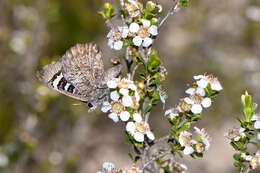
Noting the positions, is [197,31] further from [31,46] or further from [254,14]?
[31,46]

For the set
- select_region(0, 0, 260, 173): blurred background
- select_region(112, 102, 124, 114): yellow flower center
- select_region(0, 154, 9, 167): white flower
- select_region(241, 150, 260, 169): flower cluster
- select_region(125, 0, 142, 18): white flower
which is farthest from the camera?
select_region(0, 0, 260, 173): blurred background

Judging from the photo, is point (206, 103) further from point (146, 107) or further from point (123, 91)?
point (123, 91)

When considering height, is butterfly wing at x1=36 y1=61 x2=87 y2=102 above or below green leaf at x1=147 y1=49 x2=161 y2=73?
above

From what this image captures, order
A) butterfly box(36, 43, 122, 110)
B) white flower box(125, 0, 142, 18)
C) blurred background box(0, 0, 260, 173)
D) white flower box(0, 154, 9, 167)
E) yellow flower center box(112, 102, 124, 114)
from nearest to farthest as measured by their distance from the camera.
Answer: yellow flower center box(112, 102, 124, 114), white flower box(125, 0, 142, 18), butterfly box(36, 43, 122, 110), white flower box(0, 154, 9, 167), blurred background box(0, 0, 260, 173)

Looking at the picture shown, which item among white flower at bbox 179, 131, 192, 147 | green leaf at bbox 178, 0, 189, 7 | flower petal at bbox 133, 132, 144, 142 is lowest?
flower petal at bbox 133, 132, 144, 142

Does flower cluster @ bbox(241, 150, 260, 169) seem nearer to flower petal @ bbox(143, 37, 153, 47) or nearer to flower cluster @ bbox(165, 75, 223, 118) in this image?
flower cluster @ bbox(165, 75, 223, 118)

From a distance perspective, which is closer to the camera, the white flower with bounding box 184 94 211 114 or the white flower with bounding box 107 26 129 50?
the white flower with bounding box 184 94 211 114

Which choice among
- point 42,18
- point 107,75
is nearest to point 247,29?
point 42,18

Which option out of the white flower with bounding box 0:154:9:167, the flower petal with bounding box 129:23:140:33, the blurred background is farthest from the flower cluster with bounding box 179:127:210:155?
the white flower with bounding box 0:154:9:167

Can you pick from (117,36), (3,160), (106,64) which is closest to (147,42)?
(117,36)

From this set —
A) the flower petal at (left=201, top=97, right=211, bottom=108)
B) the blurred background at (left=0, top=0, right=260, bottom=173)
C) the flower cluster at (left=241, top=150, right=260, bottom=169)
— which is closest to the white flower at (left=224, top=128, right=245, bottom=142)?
the flower cluster at (left=241, top=150, right=260, bottom=169)
